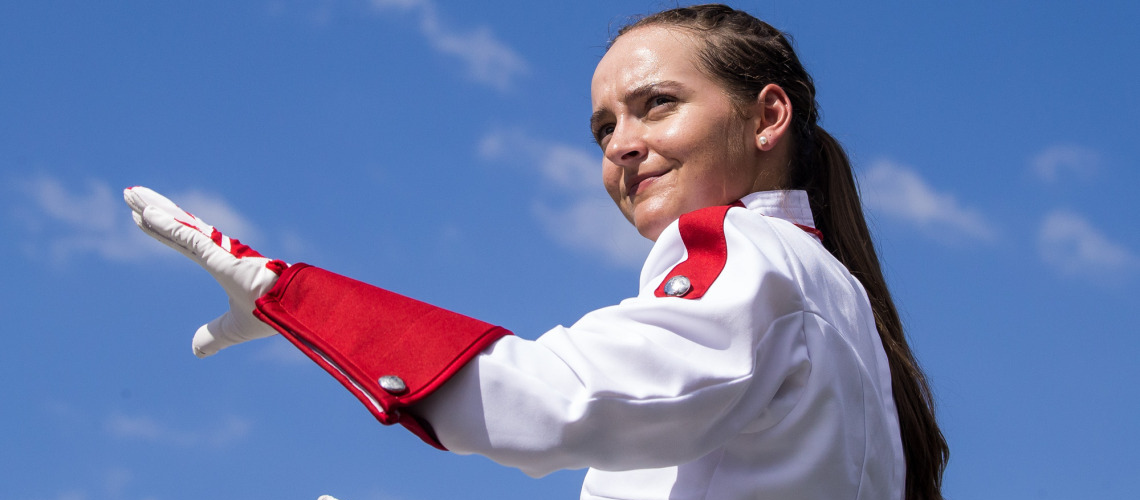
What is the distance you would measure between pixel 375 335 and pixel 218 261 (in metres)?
0.46

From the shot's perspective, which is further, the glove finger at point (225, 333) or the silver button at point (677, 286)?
the glove finger at point (225, 333)

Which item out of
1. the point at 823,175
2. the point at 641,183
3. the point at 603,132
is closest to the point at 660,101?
the point at 641,183

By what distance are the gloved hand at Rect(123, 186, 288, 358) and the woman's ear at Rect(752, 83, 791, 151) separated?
1506 millimetres

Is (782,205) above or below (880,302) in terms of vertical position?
above

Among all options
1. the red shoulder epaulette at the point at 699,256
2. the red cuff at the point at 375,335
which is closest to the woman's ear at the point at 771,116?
the red shoulder epaulette at the point at 699,256

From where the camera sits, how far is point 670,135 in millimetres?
2988

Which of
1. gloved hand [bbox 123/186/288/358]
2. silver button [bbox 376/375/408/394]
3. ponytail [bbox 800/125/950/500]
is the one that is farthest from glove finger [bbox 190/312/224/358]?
ponytail [bbox 800/125/950/500]

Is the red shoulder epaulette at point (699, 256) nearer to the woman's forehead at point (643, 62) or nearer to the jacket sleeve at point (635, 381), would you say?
the jacket sleeve at point (635, 381)

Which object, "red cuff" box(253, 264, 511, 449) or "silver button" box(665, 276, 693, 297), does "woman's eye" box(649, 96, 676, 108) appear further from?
"red cuff" box(253, 264, 511, 449)

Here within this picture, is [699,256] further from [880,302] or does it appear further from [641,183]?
[880,302]

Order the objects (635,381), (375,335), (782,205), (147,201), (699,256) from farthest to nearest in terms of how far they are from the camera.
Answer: (782,205)
(147,201)
(699,256)
(375,335)
(635,381)

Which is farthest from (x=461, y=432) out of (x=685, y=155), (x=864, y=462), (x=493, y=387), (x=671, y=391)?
(x=685, y=155)

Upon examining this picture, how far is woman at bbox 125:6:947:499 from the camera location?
200cm

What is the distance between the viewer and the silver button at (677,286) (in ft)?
7.08
